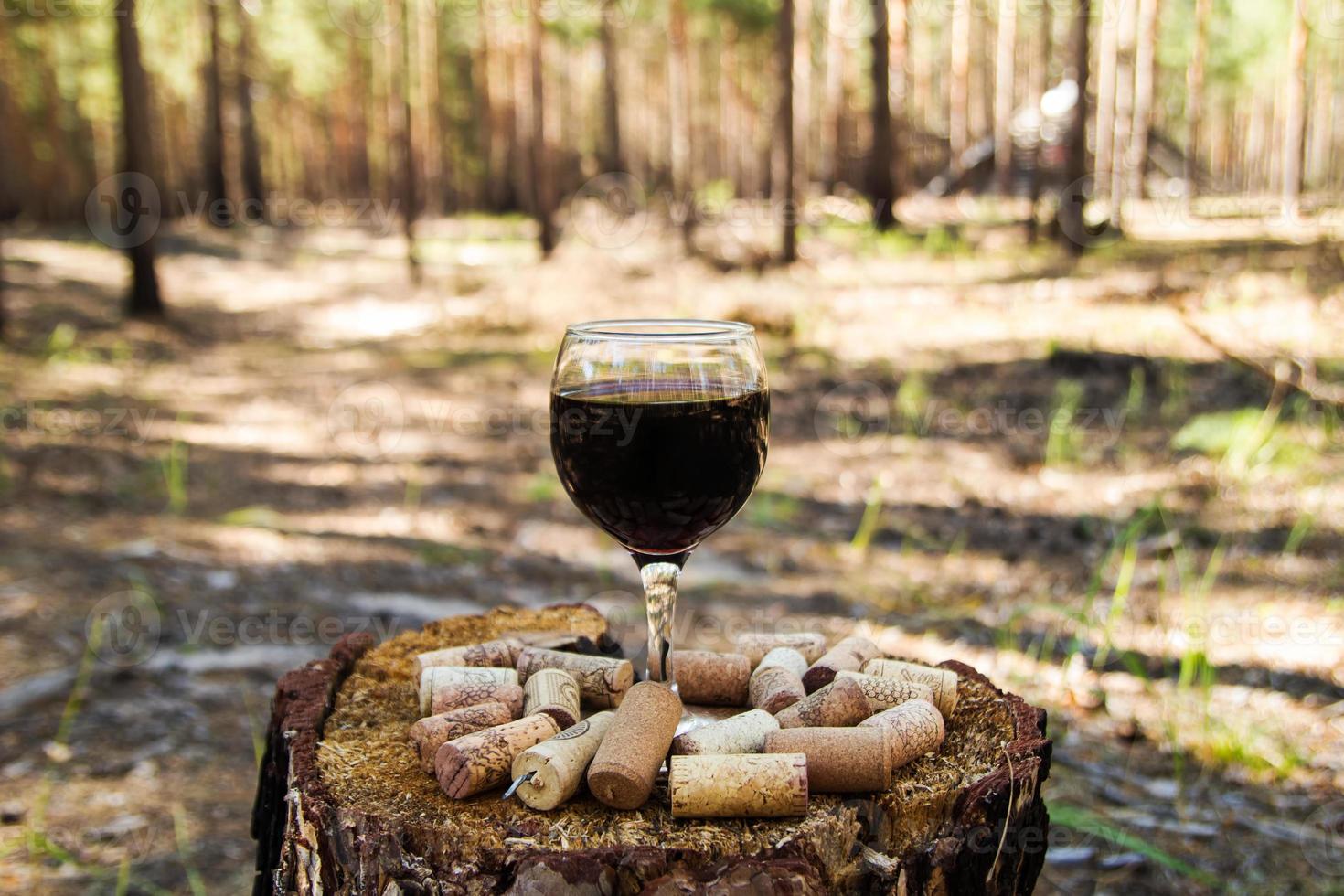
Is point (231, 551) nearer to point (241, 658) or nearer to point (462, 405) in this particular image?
point (241, 658)

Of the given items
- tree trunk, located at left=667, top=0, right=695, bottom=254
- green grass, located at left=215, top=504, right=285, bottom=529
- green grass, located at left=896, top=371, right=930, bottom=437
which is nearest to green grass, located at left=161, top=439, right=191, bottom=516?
green grass, located at left=215, top=504, right=285, bottom=529

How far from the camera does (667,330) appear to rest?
172 centimetres

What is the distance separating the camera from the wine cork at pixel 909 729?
1699 millimetres

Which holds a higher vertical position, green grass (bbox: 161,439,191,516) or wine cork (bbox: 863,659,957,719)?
wine cork (bbox: 863,659,957,719)

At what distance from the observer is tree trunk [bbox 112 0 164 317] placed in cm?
Answer: 1185

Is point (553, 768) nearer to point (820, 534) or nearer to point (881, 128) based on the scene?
point (820, 534)

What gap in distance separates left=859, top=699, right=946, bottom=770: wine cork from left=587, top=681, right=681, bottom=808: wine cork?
1.05ft

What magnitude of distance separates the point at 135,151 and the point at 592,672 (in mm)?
12808

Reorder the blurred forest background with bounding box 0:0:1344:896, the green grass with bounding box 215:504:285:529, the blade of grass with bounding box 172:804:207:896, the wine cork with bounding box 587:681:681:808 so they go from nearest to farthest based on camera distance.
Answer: the wine cork with bounding box 587:681:681:808 → the blade of grass with bounding box 172:804:207:896 → the blurred forest background with bounding box 0:0:1344:896 → the green grass with bounding box 215:504:285:529

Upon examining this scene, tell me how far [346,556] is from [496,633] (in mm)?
3913

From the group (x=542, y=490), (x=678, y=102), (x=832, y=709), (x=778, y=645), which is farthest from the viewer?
(x=678, y=102)

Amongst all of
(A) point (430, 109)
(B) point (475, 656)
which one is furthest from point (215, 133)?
(B) point (475, 656)

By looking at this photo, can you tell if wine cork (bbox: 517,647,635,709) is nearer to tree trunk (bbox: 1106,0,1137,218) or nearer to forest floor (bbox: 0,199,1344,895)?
forest floor (bbox: 0,199,1344,895)

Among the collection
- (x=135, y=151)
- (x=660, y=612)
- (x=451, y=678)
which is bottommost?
(x=451, y=678)
